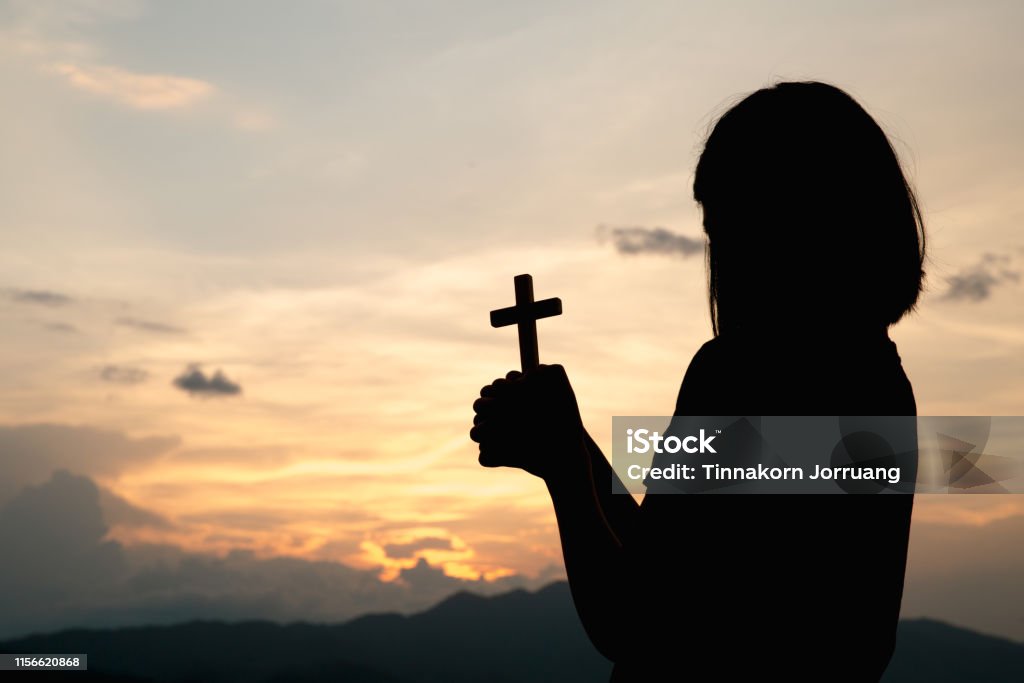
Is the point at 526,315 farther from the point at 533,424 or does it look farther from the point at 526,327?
the point at 533,424

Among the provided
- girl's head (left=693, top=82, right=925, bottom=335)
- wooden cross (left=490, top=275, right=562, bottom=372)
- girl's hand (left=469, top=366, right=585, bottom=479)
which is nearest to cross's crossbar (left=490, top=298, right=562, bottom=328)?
wooden cross (left=490, top=275, right=562, bottom=372)

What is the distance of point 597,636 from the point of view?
3986mm

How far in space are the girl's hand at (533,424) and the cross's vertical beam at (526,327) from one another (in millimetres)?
1310

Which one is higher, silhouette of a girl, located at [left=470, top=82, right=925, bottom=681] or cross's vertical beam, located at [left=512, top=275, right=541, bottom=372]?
cross's vertical beam, located at [left=512, top=275, right=541, bottom=372]

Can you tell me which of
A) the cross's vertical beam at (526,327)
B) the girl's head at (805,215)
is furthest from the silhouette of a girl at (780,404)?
the cross's vertical beam at (526,327)

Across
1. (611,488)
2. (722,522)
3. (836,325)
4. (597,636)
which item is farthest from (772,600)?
(611,488)

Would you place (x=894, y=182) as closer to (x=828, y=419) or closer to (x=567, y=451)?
(x=828, y=419)

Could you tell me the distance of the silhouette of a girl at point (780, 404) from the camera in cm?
347

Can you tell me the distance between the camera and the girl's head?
12.5 ft

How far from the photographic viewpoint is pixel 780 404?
3553mm

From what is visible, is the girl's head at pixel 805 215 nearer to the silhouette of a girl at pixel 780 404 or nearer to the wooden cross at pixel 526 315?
the silhouette of a girl at pixel 780 404

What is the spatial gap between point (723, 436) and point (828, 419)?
40cm

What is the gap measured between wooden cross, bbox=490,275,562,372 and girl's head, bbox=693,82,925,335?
7.33 ft

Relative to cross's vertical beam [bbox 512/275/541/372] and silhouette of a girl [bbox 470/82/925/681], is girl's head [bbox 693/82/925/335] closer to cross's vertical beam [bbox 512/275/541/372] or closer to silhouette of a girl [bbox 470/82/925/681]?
silhouette of a girl [bbox 470/82/925/681]
